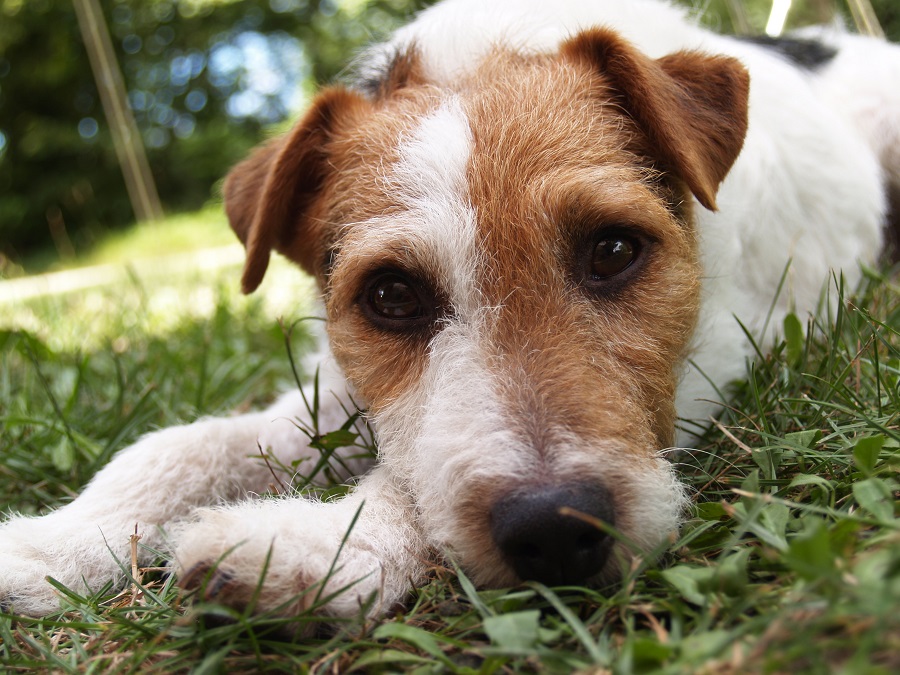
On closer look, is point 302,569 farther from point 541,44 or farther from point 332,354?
point 541,44

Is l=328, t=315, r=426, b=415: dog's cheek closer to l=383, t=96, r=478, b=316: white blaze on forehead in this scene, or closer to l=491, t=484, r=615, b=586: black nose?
l=383, t=96, r=478, b=316: white blaze on forehead

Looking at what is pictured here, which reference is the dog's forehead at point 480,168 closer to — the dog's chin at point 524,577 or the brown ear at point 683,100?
the brown ear at point 683,100

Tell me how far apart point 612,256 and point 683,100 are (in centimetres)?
70

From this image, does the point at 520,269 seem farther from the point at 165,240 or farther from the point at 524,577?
the point at 165,240

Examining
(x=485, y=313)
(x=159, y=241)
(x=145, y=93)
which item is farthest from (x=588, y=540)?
(x=145, y=93)

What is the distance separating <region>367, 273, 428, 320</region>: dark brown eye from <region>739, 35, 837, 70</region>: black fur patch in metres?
3.24

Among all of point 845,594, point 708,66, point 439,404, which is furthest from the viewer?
point 708,66

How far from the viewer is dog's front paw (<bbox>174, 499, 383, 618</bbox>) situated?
1684mm

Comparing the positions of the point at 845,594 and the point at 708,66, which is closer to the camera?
the point at 845,594

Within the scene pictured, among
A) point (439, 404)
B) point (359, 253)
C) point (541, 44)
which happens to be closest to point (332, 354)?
point (359, 253)

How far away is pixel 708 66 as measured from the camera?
2.72m

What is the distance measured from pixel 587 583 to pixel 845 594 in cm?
58

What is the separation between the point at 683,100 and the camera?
260 cm

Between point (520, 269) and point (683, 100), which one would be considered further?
point (683, 100)
